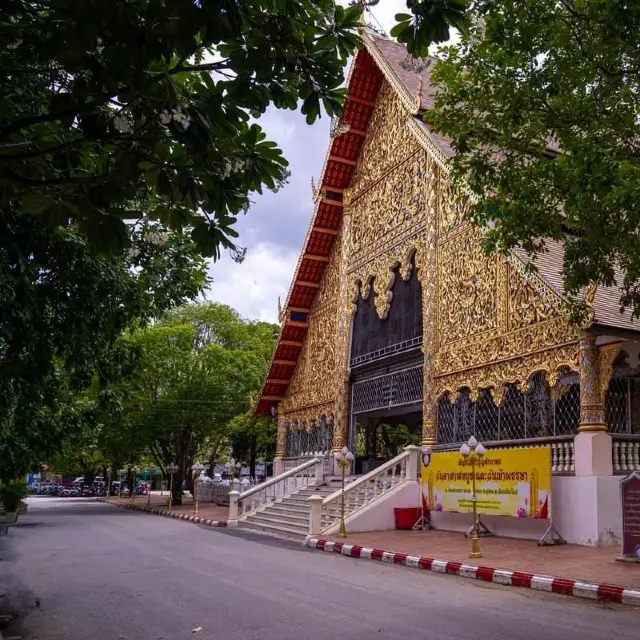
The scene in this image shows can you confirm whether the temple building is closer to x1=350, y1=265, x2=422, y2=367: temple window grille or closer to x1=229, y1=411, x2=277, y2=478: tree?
x1=350, y1=265, x2=422, y2=367: temple window grille

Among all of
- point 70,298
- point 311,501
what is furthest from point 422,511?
point 70,298

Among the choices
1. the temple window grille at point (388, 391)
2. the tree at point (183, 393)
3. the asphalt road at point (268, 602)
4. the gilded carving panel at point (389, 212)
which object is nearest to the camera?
the asphalt road at point (268, 602)

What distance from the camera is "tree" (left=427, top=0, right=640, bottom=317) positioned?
25.8 ft

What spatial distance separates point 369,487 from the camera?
17672 mm

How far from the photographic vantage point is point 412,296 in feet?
63.8

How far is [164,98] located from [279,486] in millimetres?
19719

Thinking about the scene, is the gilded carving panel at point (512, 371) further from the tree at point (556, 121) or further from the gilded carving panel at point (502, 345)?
the tree at point (556, 121)

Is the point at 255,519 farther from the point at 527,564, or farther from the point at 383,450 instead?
the point at 383,450

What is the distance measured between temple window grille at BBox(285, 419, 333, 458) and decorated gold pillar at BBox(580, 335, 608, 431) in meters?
11.0

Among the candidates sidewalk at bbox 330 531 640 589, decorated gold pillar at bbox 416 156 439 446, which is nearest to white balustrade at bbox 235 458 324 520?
decorated gold pillar at bbox 416 156 439 446

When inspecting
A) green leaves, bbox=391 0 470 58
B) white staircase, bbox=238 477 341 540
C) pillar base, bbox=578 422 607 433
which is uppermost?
green leaves, bbox=391 0 470 58

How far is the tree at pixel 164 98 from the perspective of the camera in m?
3.13

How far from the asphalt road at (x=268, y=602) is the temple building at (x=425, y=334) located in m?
4.53

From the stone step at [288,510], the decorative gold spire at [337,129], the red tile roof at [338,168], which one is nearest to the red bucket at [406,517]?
the stone step at [288,510]
